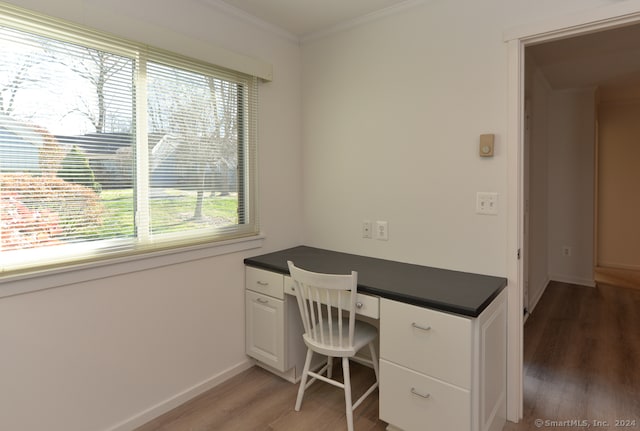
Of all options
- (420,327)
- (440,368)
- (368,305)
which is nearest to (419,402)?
(440,368)

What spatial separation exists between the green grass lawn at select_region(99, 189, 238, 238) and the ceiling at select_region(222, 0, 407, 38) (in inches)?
48.7

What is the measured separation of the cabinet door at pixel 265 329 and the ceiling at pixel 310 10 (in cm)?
189

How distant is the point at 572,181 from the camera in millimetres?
4539

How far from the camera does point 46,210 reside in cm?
164

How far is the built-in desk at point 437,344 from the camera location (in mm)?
1604

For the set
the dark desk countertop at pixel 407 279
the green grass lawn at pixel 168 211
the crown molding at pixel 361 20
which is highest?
the crown molding at pixel 361 20

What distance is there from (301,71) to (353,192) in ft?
3.58

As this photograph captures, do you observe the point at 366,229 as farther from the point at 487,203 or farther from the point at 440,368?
the point at 440,368

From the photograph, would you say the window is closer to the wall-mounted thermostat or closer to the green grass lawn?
the green grass lawn

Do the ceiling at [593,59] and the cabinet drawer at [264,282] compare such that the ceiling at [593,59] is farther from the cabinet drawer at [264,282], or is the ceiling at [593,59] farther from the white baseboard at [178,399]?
the white baseboard at [178,399]

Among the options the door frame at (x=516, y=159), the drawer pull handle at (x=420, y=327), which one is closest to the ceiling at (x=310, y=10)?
the door frame at (x=516, y=159)

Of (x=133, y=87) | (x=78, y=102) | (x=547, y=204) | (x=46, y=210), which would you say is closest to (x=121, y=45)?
(x=133, y=87)

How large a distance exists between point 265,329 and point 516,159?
1.84 m

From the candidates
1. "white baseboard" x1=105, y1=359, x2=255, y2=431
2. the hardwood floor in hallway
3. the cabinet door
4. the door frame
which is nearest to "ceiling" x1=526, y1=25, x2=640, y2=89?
the door frame
